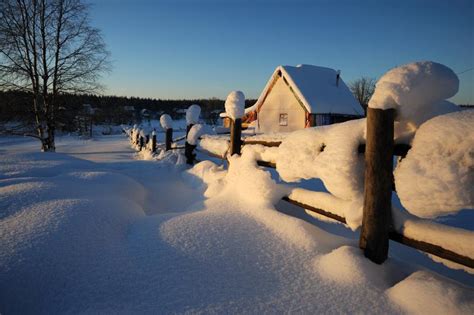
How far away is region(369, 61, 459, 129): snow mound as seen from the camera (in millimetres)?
1818

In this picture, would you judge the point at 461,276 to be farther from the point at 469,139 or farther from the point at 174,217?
the point at 174,217

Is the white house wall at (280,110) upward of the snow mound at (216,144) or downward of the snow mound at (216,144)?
upward

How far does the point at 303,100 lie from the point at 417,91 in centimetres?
1481

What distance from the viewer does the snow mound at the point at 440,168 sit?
60.9 inches

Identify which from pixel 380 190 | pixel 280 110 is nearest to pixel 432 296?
pixel 380 190

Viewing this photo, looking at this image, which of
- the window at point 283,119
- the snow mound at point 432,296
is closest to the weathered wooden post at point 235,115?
the snow mound at point 432,296

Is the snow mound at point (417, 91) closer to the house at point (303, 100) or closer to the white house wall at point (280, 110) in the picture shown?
the house at point (303, 100)

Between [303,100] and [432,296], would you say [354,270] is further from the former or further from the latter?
[303,100]

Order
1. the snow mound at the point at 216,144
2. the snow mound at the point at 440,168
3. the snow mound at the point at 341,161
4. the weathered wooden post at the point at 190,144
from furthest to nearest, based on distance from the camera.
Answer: the weathered wooden post at the point at 190,144, the snow mound at the point at 216,144, the snow mound at the point at 341,161, the snow mound at the point at 440,168

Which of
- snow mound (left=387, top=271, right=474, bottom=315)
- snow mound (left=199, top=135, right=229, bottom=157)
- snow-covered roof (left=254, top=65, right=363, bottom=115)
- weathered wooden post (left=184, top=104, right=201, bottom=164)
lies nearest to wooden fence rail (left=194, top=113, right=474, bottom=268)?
snow mound (left=387, top=271, right=474, bottom=315)

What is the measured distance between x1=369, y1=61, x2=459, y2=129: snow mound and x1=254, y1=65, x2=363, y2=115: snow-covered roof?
14.4 metres

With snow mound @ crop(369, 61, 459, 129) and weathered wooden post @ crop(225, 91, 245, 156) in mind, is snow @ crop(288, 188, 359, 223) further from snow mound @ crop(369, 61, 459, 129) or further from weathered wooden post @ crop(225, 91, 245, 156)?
weathered wooden post @ crop(225, 91, 245, 156)

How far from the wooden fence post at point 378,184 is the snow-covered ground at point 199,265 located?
15cm

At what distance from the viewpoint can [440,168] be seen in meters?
1.63
